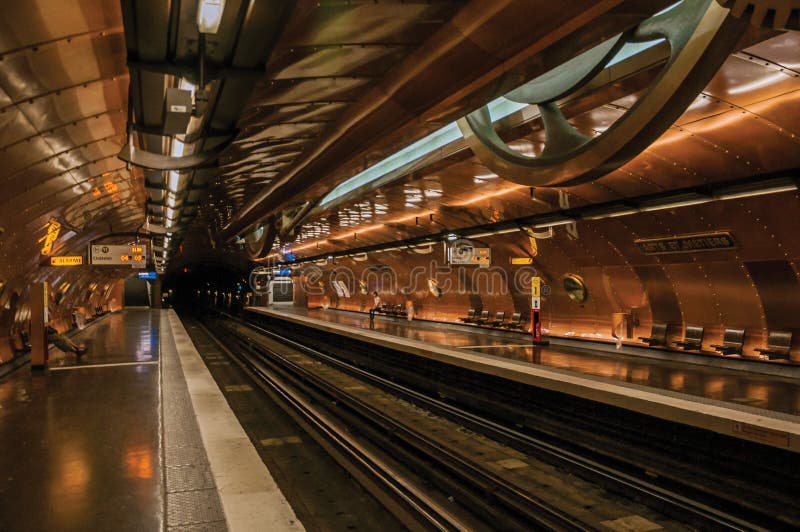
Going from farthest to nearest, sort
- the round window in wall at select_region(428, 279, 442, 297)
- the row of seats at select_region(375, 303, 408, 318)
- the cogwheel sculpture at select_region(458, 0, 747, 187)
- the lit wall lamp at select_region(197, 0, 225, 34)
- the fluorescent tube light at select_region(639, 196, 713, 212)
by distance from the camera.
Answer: the row of seats at select_region(375, 303, 408, 318) < the round window in wall at select_region(428, 279, 442, 297) < the fluorescent tube light at select_region(639, 196, 713, 212) < the cogwheel sculpture at select_region(458, 0, 747, 187) < the lit wall lamp at select_region(197, 0, 225, 34)

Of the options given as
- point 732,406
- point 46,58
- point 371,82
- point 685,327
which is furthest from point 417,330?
point 46,58

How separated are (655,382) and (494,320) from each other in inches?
401

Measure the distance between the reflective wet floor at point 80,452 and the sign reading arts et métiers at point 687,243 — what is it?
31.4 ft

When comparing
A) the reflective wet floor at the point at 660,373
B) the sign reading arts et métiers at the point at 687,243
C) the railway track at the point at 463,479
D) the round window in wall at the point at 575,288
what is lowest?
the railway track at the point at 463,479

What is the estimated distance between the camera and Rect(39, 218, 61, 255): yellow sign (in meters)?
10.5

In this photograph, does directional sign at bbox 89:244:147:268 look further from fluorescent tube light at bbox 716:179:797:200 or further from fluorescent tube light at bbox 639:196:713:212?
fluorescent tube light at bbox 716:179:797:200

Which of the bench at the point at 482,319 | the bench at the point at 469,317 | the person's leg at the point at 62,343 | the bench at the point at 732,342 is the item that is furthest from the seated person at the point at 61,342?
the bench at the point at 732,342

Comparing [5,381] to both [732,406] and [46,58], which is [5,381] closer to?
[46,58]

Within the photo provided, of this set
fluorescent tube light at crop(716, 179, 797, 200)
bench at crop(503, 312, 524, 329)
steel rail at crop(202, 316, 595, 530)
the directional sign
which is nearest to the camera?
steel rail at crop(202, 316, 595, 530)

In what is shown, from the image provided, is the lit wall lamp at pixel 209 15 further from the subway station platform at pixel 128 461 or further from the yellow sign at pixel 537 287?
the yellow sign at pixel 537 287

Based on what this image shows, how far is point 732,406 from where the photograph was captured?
269 inches

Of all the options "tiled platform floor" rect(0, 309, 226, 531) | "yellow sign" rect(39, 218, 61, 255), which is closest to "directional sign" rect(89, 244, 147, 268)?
"yellow sign" rect(39, 218, 61, 255)

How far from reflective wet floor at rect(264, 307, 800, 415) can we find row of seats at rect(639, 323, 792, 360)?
0.39 m

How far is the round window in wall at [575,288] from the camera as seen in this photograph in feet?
48.7
